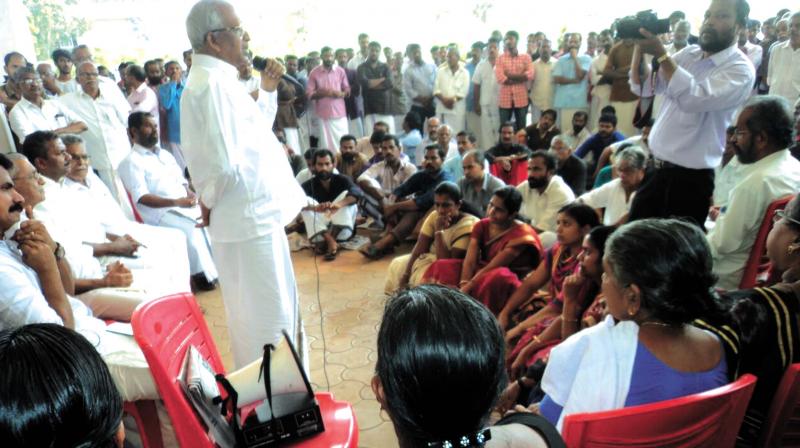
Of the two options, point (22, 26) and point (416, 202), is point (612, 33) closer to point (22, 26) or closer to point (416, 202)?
point (416, 202)

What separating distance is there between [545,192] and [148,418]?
295 centimetres

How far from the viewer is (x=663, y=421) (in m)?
1.07

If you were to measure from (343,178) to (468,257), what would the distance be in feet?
7.15

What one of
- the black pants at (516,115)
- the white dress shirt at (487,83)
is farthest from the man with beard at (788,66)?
the white dress shirt at (487,83)

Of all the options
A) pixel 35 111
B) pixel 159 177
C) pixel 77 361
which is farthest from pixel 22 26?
pixel 77 361

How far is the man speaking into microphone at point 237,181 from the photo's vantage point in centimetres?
193

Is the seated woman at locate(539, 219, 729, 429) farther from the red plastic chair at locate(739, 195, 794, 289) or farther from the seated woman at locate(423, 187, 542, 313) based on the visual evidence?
the seated woman at locate(423, 187, 542, 313)

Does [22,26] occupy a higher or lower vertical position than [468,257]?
higher

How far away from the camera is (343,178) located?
5.10m

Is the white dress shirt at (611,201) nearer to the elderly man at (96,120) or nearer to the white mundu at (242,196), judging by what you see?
the white mundu at (242,196)

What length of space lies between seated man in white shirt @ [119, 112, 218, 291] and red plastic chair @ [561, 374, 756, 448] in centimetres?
335

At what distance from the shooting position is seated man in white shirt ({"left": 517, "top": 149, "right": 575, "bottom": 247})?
381 cm

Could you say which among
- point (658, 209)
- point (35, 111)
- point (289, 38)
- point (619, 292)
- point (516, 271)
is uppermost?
point (289, 38)

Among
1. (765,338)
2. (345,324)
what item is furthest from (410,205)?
(765,338)
